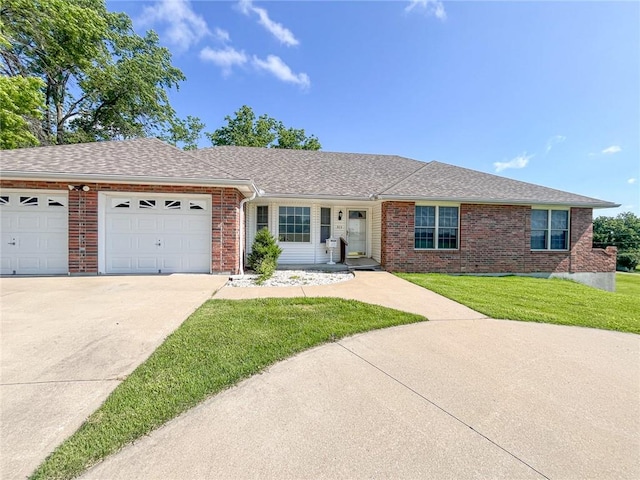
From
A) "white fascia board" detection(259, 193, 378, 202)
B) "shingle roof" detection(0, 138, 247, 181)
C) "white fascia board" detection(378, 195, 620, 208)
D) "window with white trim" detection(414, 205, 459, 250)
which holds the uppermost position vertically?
"shingle roof" detection(0, 138, 247, 181)

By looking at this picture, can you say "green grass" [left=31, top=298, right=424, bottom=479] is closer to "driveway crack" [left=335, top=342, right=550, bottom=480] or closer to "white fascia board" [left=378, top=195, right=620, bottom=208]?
"driveway crack" [left=335, top=342, right=550, bottom=480]

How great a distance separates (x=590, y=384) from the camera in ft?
9.78

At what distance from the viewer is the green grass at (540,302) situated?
509 centimetres

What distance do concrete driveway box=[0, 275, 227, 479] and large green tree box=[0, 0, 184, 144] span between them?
15.9 meters

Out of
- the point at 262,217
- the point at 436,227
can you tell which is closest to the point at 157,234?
the point at 262,217

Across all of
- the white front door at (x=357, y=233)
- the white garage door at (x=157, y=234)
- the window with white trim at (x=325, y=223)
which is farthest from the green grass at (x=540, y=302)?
the white garage door at (x=157, y=234)

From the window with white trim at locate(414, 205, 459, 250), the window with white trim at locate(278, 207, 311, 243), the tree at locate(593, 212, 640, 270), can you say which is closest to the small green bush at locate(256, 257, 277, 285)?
the window with white trim at locate(278, 207, 311, 243)

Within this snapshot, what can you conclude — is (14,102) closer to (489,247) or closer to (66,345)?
(66,345)

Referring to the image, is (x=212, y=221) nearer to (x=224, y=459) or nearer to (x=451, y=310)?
(x=451, y=310)

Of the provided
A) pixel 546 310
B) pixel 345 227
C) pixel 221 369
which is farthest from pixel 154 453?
pixel 345 227

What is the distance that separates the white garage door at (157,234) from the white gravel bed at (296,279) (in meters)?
1.56

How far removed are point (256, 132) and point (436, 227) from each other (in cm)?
2267

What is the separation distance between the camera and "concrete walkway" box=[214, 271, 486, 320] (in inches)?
214

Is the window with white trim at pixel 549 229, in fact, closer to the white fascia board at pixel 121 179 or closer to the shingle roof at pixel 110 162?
the white fascia board at pixel 121 179
